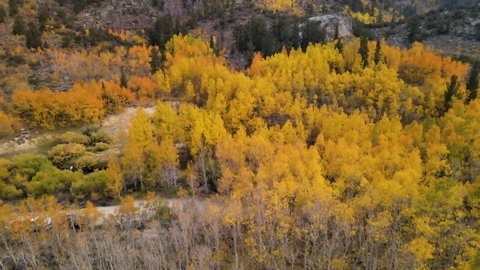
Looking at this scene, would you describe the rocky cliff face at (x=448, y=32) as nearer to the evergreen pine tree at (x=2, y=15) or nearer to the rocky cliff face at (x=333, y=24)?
the rocky cliff face at (x=333, y=24)

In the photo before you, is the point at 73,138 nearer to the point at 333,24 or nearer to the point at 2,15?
the point at 2,15

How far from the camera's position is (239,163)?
58.1m

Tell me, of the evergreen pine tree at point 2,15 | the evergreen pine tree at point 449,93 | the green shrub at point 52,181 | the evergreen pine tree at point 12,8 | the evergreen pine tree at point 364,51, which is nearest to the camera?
the green shrub at point 52,181

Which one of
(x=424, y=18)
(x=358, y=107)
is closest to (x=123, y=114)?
(x=358, y=107)

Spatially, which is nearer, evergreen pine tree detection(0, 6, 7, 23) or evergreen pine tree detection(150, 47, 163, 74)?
evergreen pine tree detection(150, 47, 163, 74)

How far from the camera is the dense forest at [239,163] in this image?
42219 millimetres

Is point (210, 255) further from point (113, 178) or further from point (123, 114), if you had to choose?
point (123, 114)

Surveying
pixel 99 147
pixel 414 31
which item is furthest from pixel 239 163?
pixel 414 31

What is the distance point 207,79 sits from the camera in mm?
86062

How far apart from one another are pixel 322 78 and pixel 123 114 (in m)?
41.4

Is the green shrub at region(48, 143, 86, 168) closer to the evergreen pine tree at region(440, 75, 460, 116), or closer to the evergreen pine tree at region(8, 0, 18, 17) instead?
the evergreen pine tree at region(440, 75, 460, 116)

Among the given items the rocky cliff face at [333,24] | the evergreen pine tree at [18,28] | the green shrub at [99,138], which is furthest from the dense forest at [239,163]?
the rocky cliff face at [333,24]

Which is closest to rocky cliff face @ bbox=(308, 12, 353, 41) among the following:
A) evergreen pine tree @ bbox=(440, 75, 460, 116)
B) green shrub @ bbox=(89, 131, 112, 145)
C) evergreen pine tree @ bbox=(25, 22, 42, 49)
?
evergreen pine tree @ bbox=(440, 75, 460, 116)

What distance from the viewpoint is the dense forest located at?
1662 inches
